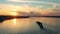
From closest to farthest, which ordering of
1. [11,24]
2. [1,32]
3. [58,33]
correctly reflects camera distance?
[58,33] < [1,32] < [11,24]

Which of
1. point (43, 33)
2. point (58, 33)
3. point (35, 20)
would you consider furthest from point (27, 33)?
point (35, 20)

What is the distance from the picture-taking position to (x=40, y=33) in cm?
1098

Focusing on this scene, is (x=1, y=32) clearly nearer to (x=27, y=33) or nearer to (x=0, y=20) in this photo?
(x=27, y=33)

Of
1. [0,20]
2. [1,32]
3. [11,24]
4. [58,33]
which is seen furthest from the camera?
[11,24]

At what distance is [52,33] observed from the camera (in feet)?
35.5

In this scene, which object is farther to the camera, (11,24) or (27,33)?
(11,24)

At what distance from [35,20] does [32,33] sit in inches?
220

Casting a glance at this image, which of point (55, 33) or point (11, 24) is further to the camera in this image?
point (11, 24)

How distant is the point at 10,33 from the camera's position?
36.6 ft

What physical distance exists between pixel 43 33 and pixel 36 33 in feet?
1.47

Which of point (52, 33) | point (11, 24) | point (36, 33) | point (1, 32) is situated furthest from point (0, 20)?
point (52, 33)

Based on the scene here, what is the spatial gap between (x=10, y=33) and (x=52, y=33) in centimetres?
263

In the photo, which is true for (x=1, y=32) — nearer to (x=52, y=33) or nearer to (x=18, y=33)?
(x=18, y=33)

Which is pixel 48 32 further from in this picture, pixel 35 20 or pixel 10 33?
pixel 35 20
